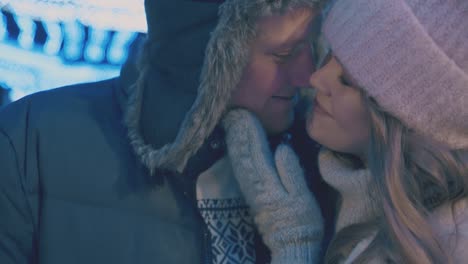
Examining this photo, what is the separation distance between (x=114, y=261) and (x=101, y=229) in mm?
80

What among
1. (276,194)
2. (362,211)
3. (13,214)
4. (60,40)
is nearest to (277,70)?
(276,194)

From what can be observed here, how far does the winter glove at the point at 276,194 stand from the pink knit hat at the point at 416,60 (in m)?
0.29

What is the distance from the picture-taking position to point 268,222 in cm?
156

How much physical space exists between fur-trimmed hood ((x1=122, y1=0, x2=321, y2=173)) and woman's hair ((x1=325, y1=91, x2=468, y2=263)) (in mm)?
342

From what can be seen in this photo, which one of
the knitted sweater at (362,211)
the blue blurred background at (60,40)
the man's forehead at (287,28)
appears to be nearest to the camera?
the knitted sweater at (362,211)

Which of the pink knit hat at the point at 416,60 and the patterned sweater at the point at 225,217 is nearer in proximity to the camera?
the pink knit hat at the point at 416,60

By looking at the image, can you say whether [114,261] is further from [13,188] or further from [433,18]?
[433,18]

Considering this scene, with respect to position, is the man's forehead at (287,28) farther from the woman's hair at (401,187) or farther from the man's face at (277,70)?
the woman's hair at (401,187)

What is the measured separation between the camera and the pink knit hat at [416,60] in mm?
1325

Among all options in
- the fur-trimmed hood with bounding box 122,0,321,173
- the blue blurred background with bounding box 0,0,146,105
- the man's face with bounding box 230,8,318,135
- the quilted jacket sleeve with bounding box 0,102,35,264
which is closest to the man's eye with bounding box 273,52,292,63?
the man's face with bounding box 230,8,318,135

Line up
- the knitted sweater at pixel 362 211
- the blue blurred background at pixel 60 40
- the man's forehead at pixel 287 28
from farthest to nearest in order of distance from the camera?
the blue blurred background at pixel 60 40
the man's forehead at pixel 287 28
the knitted sweater at pixel 362 211

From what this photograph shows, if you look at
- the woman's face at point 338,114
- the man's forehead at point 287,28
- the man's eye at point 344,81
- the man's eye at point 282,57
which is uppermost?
the man's forehead at point 287,28

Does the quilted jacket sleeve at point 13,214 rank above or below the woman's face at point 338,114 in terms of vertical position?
below

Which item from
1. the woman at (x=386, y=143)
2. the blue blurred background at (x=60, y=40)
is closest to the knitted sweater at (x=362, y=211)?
the woman at (x=386, y=143)
